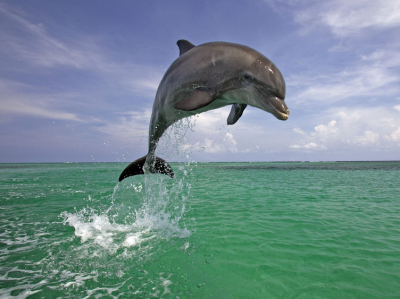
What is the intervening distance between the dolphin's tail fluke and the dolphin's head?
341 cm

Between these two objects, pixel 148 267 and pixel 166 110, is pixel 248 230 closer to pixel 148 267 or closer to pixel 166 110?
pixel 148 267

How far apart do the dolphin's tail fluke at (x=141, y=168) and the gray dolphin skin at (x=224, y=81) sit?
2.11 meters

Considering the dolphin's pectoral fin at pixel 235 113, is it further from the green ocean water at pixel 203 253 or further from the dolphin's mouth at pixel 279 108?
the green ocean water at pixel 203 253

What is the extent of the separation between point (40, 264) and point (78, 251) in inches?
28.5

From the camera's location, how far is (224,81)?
12.8 ft

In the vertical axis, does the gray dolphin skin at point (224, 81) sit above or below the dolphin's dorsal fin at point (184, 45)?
below

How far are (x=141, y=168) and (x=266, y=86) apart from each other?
4.24 meters

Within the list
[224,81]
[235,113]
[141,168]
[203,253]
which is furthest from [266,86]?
[141,168]

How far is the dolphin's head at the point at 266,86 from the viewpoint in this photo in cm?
346

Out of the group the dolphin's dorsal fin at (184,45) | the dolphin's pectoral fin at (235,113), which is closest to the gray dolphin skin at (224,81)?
the dolphin's pectoral fin at (235,113)

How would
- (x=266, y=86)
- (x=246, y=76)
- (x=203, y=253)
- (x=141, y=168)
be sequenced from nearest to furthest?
(x=266, y=86) → (x=246, y=76) → (x=203, y=253) → (x=141, y=168)

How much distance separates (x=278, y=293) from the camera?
3654mm

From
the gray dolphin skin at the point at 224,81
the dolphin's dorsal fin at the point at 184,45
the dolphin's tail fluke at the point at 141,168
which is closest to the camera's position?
the gray dolphin skin at the point at 224,81

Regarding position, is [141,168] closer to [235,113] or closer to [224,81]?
[235,113]
